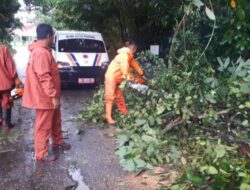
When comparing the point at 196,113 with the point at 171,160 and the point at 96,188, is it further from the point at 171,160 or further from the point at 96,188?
the point at 96,188

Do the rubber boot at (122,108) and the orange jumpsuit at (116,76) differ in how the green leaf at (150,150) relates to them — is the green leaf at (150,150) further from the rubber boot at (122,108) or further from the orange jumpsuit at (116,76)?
the rubber boot at (122,108)

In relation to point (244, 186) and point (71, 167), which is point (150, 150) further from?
point (244, 186)

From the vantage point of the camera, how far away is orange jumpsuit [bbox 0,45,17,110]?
24.5 feet

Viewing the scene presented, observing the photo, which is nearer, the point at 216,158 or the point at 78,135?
the point at 216,158

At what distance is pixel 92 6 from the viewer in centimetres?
1811

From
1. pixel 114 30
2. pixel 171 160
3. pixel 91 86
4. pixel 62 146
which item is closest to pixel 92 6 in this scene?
pixel 114 30

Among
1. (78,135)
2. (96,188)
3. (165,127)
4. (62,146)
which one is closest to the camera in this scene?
(96,188)

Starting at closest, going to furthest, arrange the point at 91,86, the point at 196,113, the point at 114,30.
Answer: the point at 196,113
the point at 91,86
the point at 114,30

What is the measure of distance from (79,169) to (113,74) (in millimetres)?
2841

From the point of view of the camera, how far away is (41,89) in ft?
18.9

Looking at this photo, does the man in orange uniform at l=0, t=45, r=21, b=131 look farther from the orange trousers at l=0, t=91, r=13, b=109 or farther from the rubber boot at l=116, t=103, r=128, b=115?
the rubber boot at l=116, t=103, r=128, b=115

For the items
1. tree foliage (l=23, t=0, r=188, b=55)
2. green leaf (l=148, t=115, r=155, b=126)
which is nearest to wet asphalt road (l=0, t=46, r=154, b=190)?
green leaf (l=148, t=115, r=155, b=126)

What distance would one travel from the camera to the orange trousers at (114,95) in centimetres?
812

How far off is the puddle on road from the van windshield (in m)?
7.92
